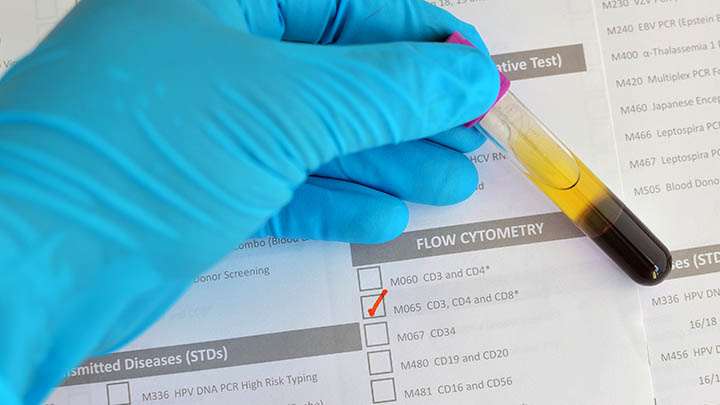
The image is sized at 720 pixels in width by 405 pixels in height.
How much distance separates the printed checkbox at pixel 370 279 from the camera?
57 cm

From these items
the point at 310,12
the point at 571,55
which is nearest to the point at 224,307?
the point at 310,12

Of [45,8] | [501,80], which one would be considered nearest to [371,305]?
[501,80]

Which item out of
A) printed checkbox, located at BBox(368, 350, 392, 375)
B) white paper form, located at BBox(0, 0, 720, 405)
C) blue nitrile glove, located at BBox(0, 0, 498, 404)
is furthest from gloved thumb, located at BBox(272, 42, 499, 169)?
printed checkbox, located at BBox(368, 350, 392, 375)

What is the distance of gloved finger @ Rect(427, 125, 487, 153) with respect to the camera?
55cm

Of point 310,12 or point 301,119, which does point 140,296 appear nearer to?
point 301,119

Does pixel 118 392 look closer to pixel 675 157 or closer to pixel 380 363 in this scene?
pixel 380 363

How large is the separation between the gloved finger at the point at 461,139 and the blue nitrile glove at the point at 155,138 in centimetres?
5

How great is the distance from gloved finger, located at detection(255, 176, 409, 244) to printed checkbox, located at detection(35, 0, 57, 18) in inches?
13.0

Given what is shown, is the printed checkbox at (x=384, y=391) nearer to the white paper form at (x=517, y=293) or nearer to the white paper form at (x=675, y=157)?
the white paper form at (x=517, y=293)

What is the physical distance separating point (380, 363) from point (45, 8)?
518mm

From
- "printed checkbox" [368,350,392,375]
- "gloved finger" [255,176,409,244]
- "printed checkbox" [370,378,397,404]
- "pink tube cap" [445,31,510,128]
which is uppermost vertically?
"pink tube cap" [445,31,510,128]

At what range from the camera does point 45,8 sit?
604 mm

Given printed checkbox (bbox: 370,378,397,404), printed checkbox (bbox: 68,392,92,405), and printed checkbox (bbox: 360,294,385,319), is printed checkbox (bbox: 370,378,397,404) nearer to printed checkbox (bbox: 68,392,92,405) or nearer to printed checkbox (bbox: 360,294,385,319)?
printed checkbox (bbox: 360,294,385,319)

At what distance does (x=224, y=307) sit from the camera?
58 cm
